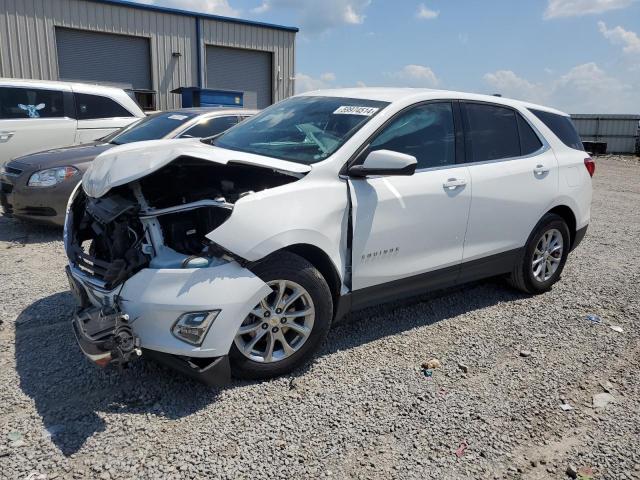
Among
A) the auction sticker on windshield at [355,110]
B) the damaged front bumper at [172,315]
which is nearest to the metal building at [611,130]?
the auction sticker on windshield at [355,110]

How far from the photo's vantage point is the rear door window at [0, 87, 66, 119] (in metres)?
8.84

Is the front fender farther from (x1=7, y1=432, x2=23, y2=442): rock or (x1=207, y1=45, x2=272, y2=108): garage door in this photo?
(x1=207, y1=45, x2=272, y2=108): garage door

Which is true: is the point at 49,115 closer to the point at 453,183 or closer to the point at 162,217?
the point at 162,217

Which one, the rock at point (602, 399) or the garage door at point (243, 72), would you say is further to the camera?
the garage door at point (243, 72)

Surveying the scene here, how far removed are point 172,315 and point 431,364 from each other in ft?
5.91

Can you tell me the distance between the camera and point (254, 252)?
3133mm

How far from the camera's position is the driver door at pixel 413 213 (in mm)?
3711

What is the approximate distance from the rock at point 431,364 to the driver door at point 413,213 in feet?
1.71

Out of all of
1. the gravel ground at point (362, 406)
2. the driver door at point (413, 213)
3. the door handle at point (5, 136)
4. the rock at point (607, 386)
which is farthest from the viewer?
the door handle at point (5, 136)

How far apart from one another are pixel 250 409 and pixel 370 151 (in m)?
1.82

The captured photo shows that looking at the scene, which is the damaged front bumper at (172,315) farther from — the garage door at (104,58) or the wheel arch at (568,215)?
the garage door at (104,58)

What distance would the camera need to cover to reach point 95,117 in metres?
9.17

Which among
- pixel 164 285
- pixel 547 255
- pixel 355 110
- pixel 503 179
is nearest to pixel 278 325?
pixel 164 285

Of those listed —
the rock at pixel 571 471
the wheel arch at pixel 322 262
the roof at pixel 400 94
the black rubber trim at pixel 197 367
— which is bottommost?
the rock at pixel 571 471
